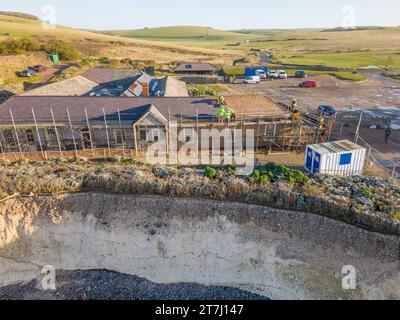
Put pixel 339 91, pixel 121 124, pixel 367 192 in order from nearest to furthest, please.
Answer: pixel 367 192 → pixel 121 124 → pixel 339 91

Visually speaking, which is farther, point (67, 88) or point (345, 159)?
point (67, 88)

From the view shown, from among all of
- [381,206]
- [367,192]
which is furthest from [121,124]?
[381,206]

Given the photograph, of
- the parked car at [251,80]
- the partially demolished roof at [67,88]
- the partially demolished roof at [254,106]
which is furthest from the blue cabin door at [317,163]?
the parked car at [251,80]

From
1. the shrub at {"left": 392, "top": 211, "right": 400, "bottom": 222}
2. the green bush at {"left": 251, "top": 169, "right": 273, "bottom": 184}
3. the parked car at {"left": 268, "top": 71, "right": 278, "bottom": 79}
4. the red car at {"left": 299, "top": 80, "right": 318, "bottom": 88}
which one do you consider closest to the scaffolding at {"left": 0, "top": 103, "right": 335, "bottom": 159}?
the green bush at {"left": 251, "top": 169, "right": 273, "bottom": 184}

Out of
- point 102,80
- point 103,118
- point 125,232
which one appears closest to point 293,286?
point 125,232

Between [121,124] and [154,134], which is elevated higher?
[121,124]

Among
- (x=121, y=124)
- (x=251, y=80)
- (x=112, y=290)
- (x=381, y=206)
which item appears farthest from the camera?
(x=251, y=80)

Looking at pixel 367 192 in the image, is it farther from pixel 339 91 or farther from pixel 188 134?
pixel 339 91
